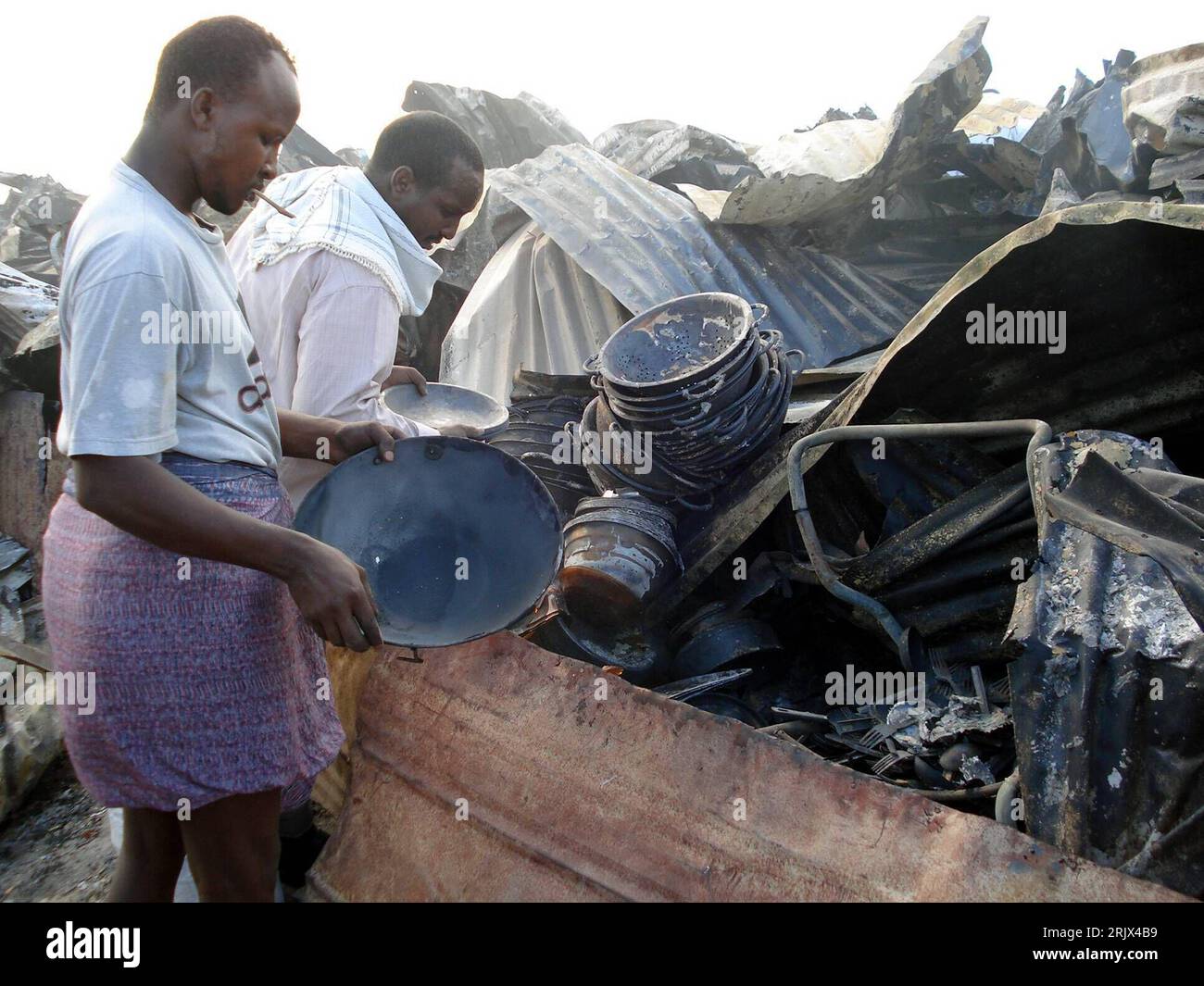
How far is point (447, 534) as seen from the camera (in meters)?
2.35

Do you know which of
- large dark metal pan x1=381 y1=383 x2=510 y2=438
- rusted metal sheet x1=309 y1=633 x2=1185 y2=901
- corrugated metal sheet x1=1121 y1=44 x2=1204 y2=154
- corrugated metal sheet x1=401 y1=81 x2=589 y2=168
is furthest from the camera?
corrugated metal sheet x1=401 y1=81 x2=589 y2=168

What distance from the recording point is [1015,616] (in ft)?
6.89

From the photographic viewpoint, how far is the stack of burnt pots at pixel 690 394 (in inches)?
131

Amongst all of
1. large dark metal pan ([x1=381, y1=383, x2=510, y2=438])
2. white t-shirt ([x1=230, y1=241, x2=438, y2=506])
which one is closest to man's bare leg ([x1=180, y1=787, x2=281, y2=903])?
white t-shirt ([x1=230, y1=241, x2=438, y2=506])

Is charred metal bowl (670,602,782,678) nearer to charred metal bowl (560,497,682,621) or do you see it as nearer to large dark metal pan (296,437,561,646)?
charred metal bowl (560,497,682,621)

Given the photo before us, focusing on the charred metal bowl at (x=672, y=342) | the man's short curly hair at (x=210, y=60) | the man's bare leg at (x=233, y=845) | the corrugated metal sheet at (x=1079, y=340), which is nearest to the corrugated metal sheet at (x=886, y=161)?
the charred metal bowl at (x=672, y=342)

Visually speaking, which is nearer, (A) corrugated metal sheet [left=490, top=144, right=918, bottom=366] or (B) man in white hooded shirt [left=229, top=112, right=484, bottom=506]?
(B) man in white hooded shirt [left=229, top=112, right=484, bottom=506]

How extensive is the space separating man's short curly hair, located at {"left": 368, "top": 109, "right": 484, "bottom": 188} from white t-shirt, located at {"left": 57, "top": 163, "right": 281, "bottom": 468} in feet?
3.66

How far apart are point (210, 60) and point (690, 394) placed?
1996 millimetres

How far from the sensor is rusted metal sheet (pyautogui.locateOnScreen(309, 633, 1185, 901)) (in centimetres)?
200

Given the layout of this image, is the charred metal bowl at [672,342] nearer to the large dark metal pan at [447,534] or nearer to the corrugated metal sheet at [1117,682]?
the large dark metal pan at [447,534]

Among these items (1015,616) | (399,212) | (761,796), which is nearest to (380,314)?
(399,212)

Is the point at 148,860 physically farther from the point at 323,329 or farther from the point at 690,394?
the point at 690,394

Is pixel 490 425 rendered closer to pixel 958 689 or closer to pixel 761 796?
pixel 761 796
